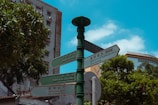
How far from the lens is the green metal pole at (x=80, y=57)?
670 cm

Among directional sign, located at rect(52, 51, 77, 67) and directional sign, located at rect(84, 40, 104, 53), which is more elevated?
directional sign, located at rect(84, 40, 104, 53)

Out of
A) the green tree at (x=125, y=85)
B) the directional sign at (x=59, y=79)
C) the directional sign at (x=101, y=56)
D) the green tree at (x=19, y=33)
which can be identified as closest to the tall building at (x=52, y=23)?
the green tree at (x=125, y=85)

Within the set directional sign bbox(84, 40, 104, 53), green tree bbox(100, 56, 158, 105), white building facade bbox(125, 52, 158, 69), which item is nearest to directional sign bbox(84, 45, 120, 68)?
directional sign bbox(84, 40, 104, 53)

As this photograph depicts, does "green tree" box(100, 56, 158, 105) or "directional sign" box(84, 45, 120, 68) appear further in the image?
"green tree" box(100, 56, 158, 105)

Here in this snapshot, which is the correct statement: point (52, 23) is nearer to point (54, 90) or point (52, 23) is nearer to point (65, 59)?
point (65, 59)

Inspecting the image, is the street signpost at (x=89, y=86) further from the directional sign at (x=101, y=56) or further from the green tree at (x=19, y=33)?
the green tree at (x=19, y=33)

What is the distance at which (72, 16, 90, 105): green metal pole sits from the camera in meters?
6.70

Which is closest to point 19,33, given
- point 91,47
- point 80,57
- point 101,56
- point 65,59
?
point 65,59

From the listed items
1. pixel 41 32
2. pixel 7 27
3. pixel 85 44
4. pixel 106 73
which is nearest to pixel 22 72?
pixel 106 73

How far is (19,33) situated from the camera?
14.6m

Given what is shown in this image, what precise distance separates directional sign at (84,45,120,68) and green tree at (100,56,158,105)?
17009 millimetres

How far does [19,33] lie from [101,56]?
8.23m

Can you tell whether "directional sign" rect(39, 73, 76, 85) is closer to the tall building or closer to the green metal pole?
the green metal pole

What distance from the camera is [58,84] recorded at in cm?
689
